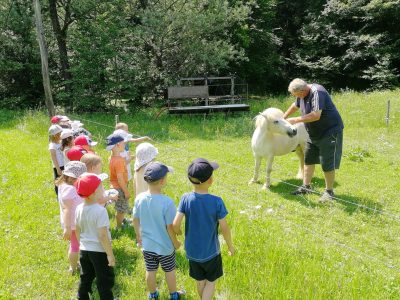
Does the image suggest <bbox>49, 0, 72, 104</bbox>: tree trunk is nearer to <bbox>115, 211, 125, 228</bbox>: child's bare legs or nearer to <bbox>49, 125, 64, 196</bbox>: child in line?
<bbox>49, 125, 64, 196</bbox>: child in line

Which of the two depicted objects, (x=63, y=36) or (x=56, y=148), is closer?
(x=56, y=148)

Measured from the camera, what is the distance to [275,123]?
6.92 meters

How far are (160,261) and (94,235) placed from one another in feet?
2.16

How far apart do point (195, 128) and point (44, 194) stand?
7.62 meters

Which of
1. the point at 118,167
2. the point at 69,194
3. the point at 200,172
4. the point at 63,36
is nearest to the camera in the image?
the point at 200,172

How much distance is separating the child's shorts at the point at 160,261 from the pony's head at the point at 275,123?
3.81m

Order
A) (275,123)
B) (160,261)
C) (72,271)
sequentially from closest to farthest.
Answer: (160,261) → (72,271) → (275,123)

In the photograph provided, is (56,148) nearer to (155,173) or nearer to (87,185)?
(87,185)

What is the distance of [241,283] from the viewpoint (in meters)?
3.82

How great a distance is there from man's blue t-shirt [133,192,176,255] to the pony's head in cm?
380

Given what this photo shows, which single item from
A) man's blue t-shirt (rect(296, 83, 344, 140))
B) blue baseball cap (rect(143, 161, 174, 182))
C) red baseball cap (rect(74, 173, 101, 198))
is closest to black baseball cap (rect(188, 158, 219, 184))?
blue baseball cap (rect(143, 161, 174, 182))

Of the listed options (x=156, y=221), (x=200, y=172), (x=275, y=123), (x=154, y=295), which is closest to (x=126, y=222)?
(x=154, y=295)

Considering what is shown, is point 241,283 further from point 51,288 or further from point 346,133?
point 346,133

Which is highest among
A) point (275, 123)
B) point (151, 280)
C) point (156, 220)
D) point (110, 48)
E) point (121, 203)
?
point (110, 48)
